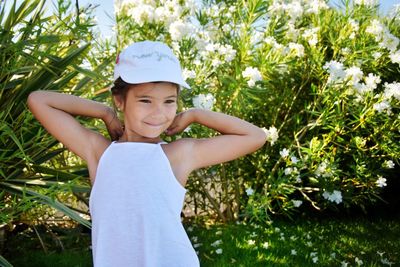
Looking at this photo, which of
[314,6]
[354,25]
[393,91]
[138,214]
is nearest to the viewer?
[138,214]

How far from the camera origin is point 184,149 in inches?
64.4

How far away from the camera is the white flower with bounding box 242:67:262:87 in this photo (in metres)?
3.95

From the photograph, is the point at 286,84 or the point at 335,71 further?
the point at 286,84

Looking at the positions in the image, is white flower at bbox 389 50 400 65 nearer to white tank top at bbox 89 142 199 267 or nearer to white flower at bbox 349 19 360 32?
white flower at bbox 349 19 360 32

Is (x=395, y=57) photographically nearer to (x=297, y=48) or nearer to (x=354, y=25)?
(x=354, y=25)

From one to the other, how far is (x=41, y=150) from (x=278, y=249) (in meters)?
1.69

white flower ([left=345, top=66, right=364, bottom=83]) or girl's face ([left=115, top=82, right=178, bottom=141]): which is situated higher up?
white flower ([left=345, top=66, right=364, bottom=83])

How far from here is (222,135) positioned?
5.67ft

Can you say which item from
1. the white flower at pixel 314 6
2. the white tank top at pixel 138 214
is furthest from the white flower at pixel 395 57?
the white tank top at pixel 138 214

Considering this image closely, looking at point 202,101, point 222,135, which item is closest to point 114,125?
point 222,135

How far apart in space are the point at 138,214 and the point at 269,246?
8.93 feet

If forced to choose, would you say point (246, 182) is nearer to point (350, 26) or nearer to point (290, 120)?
point (290, 120)

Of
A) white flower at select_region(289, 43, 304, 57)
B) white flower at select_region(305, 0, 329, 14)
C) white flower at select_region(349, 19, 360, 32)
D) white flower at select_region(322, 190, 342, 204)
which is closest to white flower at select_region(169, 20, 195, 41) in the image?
white flower at select_region(289, 43, 304, 57)

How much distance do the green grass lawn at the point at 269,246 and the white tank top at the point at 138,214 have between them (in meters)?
2.17
